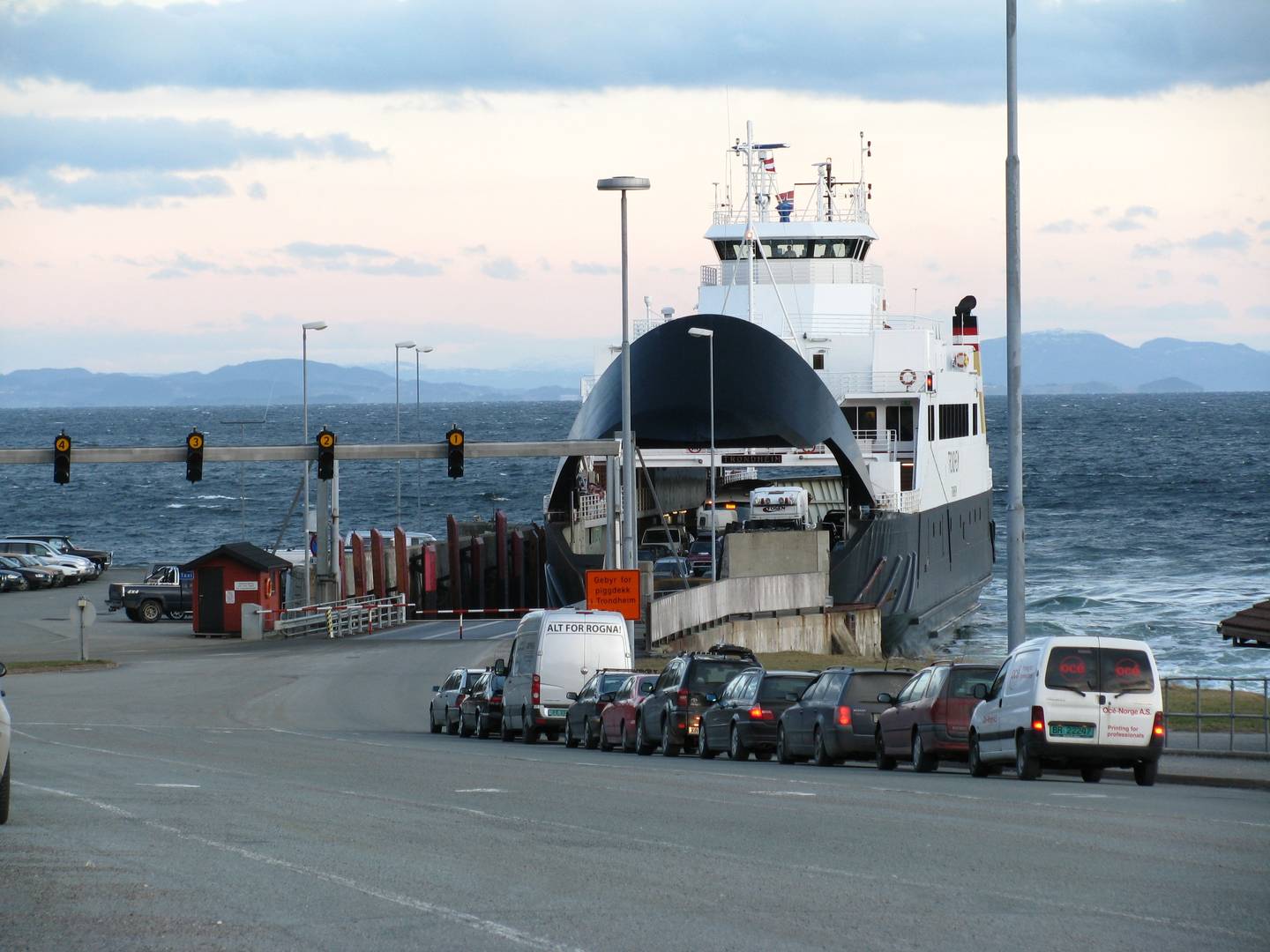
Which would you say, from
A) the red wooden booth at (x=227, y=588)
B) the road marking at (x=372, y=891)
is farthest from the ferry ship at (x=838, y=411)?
the road marking at (x=372, y=891)

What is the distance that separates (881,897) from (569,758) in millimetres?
11813

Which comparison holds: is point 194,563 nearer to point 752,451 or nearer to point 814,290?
point 752,451

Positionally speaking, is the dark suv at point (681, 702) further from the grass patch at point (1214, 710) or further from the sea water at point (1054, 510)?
the sea water at point (1054, 510)

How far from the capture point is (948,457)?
54750 mm

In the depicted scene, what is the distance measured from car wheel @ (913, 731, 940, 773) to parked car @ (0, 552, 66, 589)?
44114 mm

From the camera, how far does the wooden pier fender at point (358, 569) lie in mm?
49594

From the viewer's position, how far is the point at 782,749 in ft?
68.7

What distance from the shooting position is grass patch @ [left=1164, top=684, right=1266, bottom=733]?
2326 cm

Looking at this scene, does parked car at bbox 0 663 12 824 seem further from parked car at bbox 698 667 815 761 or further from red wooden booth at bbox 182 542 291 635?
red wooden booth at bbox 182 542 291 635

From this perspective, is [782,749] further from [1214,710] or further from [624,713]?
[1214,710]

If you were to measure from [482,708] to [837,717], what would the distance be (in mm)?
7819

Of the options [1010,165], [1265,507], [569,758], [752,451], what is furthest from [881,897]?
[1265,507]

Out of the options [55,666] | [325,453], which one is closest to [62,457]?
[325,453]

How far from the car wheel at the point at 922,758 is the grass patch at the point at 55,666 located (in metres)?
21.0
